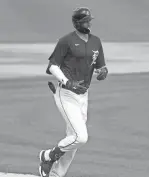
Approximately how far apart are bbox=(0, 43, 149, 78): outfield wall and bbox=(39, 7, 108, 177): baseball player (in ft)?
31.7

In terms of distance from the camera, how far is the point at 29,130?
36.7 ft

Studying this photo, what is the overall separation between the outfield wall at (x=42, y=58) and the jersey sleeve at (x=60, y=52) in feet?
32.2

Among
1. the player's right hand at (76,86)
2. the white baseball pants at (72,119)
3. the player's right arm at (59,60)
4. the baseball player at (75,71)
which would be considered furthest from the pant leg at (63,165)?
the player's right arm at (59,60)

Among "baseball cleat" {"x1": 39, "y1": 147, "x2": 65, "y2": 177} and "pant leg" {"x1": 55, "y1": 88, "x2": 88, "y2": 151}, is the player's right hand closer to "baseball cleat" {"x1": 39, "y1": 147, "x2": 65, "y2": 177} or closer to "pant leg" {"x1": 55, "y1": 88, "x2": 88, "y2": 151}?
"pant leg" {"x1": 55, "y1": 88, "x2": 88, "y2": 151}

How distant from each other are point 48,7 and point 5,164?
1803 centimetres

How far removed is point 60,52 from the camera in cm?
739

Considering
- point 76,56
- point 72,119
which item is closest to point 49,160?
point 72,119

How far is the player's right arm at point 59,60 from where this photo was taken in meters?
7.32

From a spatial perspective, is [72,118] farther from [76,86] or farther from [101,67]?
[101,67]

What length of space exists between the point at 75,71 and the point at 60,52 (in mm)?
279

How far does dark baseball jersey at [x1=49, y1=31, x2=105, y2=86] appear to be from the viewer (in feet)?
24.2

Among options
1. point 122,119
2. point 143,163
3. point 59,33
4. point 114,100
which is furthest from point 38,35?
point 143,163

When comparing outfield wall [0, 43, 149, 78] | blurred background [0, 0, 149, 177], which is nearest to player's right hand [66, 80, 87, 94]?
blurred background [0, 0, 149, 177]

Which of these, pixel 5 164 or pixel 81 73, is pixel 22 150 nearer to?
pixel 5 164
